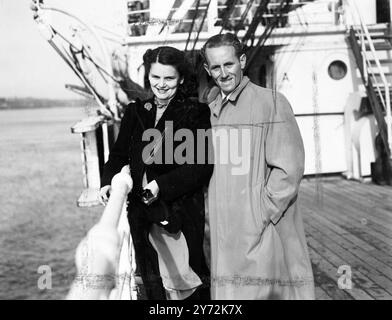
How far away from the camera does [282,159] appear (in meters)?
1.82

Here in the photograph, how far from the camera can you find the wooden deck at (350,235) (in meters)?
2.93

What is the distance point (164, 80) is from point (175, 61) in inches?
3.0

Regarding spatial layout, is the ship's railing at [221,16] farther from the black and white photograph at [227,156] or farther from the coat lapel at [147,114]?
the coat lapel at [147,114]

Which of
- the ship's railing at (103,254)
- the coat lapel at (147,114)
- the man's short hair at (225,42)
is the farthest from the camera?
the coat lapel at (147,114)

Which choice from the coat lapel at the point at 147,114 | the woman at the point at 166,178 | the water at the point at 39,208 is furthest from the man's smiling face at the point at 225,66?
the water at the point at 39,208

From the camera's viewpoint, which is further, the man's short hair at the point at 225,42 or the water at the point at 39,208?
the water at the point at 39,208

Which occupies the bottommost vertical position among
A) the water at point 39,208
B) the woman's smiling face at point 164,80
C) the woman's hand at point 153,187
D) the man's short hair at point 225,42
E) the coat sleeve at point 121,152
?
the water at point 39,208

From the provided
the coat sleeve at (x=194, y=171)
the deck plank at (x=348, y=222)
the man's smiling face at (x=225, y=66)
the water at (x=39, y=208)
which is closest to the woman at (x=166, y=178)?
the coat sleeve at (x=194, y=171)

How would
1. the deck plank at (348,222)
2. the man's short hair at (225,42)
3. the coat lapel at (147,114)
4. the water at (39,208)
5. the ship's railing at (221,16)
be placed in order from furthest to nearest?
the water at (39,208), the deck plank at (348,222), the ship's railing at (221,16), the coat lapel at (147,114), the man's short hair at (225,42)

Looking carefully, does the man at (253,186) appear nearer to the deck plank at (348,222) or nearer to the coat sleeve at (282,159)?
the coat sleeve at (282,159)

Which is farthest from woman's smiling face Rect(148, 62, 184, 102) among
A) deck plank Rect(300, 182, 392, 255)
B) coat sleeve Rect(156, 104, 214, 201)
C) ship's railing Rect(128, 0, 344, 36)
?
deck plank Rect(300, 182, 392, 255)

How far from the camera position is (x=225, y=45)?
179 centimetres

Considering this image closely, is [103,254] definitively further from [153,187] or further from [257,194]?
[257,194]

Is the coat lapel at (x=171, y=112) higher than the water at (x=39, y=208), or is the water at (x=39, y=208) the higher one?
the coat lapel at (x=171, y=112)
